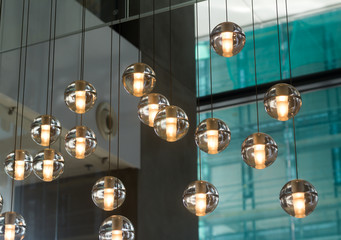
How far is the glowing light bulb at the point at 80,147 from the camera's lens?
4.42 meters

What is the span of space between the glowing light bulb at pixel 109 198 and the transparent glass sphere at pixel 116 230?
87 millimetres

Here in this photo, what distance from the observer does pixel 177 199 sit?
876cm

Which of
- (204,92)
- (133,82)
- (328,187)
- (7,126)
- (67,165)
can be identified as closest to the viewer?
(133,82)

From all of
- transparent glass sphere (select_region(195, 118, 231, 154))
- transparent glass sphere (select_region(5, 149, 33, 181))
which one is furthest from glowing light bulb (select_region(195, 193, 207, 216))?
transparent glass sphere (select_region(5, 149, 33, 181))

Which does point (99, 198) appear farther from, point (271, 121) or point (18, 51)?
point (271, 121)

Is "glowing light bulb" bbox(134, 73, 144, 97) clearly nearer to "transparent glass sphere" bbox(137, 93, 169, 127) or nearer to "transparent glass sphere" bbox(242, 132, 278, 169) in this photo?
"transparent glass sphere" bbox(137, 93, 169, 127)

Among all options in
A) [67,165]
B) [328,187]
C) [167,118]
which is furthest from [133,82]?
[328,187]

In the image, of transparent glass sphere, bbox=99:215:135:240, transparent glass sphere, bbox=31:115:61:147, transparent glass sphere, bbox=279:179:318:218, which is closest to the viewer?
transparent glass sphere, bbox=279:179:318:218

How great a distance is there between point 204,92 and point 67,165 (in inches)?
175

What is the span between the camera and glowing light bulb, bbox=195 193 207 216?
4.09 metres

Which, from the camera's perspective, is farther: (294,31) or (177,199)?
(294,31)

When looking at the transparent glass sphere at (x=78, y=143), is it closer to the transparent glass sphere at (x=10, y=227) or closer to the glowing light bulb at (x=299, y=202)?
the transparent glass sphere at (x=10, y=227)

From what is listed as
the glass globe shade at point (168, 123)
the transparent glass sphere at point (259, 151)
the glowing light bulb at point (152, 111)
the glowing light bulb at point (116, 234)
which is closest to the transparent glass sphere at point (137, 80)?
the glowing light bulb at point (152, 111)

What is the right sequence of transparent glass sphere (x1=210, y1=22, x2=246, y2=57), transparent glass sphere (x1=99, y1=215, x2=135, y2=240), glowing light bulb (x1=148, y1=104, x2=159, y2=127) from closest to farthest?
transparent glass sphere (x1=210, y1=22, x2=246, y2=57) < glowing light bulb (x1=148, y1=104, x2=159, y2=127) < transparent glass sphere (x1=99, y1=215, x2=135, y2=240)
